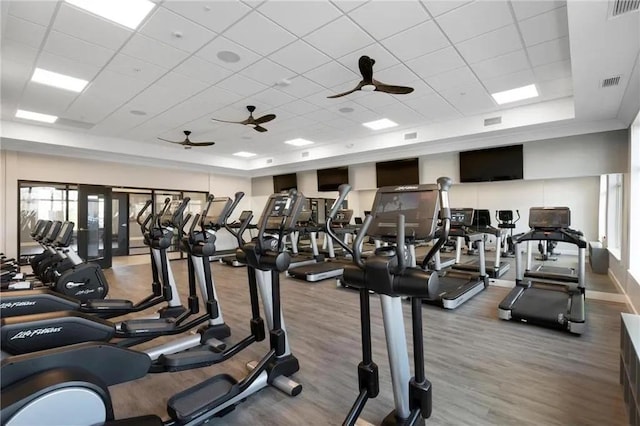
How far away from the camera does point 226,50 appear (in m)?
3.81

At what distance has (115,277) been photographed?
23.6ft

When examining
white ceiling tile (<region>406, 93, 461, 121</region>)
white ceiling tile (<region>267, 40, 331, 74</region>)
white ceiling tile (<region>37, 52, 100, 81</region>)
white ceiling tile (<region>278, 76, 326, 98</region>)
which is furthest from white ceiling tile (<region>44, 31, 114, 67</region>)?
white ceiling tile (<region>406, 93, 461, 121</region>)

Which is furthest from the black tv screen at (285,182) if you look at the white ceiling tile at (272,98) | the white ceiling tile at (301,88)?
the white ceiling tile at (301,88)

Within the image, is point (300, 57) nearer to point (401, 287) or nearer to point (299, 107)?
point (299, 107)

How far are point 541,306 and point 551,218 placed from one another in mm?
1480

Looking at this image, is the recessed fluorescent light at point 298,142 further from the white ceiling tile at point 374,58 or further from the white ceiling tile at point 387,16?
the white ceiling tile at point 387,16

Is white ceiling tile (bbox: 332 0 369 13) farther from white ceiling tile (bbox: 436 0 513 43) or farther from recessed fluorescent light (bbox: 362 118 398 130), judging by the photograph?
recessed fluorescent light (bbox: 362 118 398 130)

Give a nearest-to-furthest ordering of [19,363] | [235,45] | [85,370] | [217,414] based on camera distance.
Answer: [19,363], [85,370], [217,414], [235,45]

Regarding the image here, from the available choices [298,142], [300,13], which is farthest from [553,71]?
[298,142]

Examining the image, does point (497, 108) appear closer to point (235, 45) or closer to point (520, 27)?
point (520, 27)

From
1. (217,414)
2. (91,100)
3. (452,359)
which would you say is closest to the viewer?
(217,414)

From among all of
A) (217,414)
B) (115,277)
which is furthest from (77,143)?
(217,414)

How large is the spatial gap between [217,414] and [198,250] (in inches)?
68.5

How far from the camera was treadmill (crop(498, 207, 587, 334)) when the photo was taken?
3639 millimetres
